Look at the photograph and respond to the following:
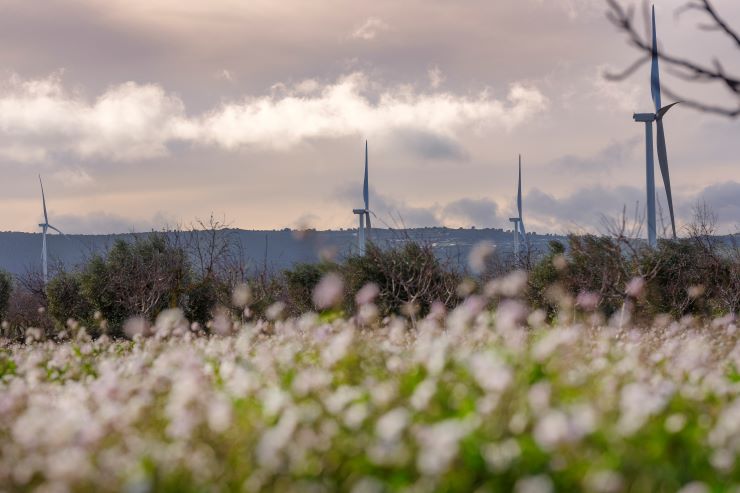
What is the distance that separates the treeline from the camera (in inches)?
1145

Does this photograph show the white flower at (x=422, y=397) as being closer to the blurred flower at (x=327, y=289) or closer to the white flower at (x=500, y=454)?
the white flower at (x=500, y=454)

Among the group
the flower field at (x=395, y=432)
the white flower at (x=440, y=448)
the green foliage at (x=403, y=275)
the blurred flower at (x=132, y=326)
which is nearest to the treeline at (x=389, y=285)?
the green foliage at (x=403, y=275)

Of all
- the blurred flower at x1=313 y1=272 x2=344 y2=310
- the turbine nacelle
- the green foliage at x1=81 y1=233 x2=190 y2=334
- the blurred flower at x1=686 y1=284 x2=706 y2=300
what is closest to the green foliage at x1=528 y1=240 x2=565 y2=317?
the blurred flower at x1=686 y1=284 x2=706 y2=300

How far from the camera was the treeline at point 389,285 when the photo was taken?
29.1m

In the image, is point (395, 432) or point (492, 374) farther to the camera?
point (492, 374)

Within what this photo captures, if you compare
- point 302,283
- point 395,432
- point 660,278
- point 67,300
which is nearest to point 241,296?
point 302,283

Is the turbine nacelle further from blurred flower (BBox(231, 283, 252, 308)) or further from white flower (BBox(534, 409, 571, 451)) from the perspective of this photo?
white flower (BBox(534, 409, 571, 451))

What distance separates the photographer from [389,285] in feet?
103

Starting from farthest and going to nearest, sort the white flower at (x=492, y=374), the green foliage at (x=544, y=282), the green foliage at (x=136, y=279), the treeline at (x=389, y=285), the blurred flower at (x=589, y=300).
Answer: the green foliage at (x=544, y=282) < the green foliage at (x=136, y=279) < the treeline at (x=389, y=285) < the blurred flower at (x=589, y=300) < the white flower at (x=492, y=374)

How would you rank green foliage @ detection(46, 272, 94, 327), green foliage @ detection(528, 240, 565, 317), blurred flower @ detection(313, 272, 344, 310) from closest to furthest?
blurred flower @ detection(313, 272, 344, 310)
green foliage @ detection(528, 240, 565, 317)
green foliage @ detection(46, 272, 94, 327)

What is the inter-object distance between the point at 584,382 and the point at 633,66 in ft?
8.75

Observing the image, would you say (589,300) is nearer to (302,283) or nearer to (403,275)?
(403,275)

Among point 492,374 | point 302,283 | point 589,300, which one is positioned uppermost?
point 492,374

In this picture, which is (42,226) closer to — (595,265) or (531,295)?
(531,295)
